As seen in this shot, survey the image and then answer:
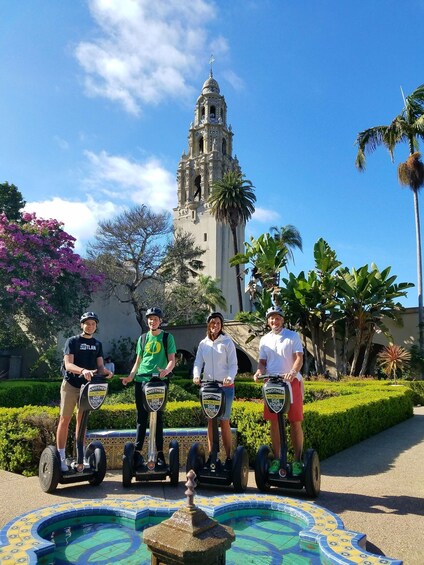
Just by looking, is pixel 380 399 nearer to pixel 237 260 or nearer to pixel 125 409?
pixel 125 409

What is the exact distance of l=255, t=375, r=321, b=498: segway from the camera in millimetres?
4656

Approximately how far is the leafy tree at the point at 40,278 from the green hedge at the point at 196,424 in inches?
415

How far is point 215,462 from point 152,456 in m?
0.70

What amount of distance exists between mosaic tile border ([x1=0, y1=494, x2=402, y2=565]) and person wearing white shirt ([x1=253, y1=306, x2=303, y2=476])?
784mm

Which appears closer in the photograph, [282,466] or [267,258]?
[282,466]

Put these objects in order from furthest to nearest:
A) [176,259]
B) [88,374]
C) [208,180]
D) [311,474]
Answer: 1. [208,180]
2. [176,259]
3. [88,374]
4. [311,474]

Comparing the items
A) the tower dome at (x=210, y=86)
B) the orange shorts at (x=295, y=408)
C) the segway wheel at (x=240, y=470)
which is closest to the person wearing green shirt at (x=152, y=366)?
the segway wheel at (x=240, y=470)

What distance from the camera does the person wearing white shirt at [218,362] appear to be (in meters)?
5.09

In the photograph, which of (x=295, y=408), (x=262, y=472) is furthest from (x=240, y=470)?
(x=295, y=408)

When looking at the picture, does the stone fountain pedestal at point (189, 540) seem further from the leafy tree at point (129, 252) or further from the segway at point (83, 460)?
the leafy tree at point (129, 252)

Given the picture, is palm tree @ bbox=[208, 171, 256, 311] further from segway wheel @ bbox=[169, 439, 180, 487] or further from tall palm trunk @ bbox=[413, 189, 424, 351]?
segway wheel @ bbox=[169, 439, 180, 487]

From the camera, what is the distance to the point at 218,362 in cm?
517

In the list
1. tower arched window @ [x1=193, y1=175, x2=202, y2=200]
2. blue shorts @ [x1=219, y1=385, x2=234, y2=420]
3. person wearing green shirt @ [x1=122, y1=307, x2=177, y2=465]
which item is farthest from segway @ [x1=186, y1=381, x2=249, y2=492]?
tower arched window @ [x1=193, y1=175, x2=202, y2=200]

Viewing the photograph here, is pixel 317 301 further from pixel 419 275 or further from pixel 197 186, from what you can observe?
pixel 197 186
